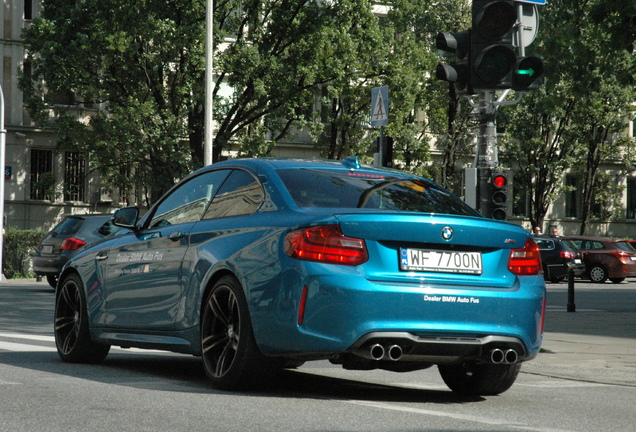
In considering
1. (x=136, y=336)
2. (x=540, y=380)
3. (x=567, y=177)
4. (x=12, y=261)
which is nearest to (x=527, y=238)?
(x=540, y=380)

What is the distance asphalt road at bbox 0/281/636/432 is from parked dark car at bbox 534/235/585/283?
82.3 feet

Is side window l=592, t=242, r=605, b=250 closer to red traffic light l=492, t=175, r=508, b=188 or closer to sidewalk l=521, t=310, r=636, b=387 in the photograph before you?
sidewalk l=521, t=310, r=636, b=387

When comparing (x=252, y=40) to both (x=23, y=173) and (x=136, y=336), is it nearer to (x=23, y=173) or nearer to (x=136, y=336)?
(x=23, y=173)

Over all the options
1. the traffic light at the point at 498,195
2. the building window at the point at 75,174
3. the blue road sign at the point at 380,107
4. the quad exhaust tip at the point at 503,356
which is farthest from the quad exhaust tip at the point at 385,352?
the building window at the point at 75,174

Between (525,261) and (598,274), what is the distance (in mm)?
32474

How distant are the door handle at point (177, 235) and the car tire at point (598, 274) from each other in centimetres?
3203

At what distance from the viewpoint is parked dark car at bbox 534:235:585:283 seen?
36281mm

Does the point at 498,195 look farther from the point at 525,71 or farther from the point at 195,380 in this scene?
the point at 195,380

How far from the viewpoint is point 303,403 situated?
6.83m

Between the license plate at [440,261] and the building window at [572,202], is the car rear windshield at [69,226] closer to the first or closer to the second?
the license plate at [440,261]

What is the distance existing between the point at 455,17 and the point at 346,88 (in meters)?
12.0

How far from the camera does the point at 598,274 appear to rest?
3862 cm

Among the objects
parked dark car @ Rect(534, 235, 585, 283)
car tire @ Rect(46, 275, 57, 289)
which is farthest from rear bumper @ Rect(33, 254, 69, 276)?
Result: parked dark car @ Rect(534, 235, 585, 283)

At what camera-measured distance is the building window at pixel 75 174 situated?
43.9 metres
